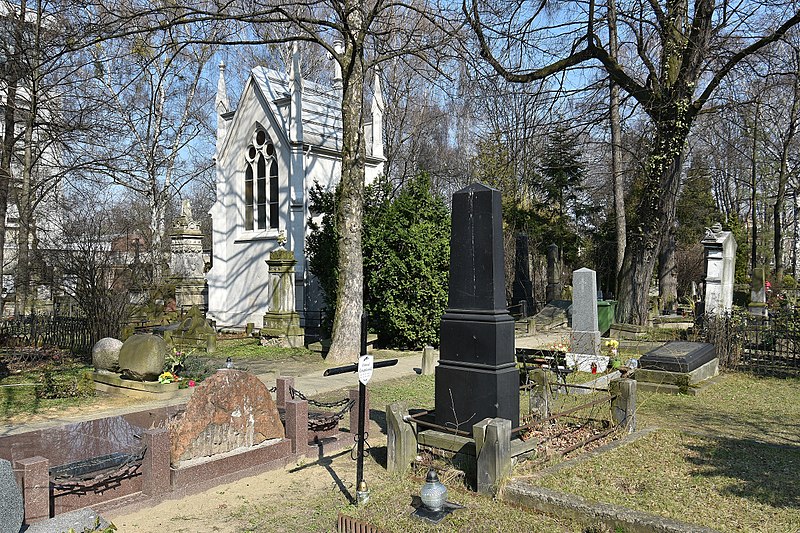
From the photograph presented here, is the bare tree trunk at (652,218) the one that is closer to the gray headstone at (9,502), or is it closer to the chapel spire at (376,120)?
the chapel spire at (376,120)

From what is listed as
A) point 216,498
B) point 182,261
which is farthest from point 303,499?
point 182,261

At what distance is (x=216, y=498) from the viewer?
6.47 m

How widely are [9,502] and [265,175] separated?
19337 millimetres

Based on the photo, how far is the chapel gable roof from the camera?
22.6 meters

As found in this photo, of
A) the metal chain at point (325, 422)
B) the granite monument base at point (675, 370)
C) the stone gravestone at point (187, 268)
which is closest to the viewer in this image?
the metal chain at point (325, 422)

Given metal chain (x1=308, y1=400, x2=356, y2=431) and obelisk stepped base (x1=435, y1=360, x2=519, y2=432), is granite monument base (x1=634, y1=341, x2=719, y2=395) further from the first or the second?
metal chain (x1=308, y1=400, x2=356, y2=431)

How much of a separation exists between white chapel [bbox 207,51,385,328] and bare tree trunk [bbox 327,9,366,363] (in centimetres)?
618

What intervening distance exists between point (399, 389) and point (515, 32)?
9412mm

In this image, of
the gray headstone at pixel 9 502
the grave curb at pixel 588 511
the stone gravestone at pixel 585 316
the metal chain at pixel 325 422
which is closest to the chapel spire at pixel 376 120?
the stone gravestone at pixel 585 316

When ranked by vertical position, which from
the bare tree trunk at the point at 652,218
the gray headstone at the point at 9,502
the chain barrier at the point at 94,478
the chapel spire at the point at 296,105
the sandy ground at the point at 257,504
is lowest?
the sandy ground at the point at 257,504

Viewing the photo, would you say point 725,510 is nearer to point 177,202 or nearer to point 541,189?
point 541,189

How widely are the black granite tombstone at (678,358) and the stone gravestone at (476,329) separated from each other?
5890mm

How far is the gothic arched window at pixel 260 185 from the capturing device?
22.9 meters

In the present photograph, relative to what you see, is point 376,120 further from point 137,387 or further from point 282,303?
point 137,387
